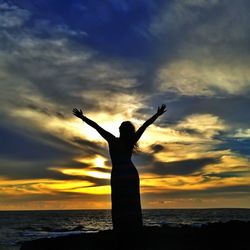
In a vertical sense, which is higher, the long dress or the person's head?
the person's head


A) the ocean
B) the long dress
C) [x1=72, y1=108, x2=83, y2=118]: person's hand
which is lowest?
the long dress

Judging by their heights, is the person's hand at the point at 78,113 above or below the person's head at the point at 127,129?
above

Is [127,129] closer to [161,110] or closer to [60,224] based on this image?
[161,110]

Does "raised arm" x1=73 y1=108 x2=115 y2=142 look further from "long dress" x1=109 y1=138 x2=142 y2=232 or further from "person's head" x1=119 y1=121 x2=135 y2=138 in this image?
"person's head" x1=119 y1=121 x2=135 y2=138

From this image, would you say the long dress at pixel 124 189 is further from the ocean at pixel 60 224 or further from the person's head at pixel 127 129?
the ocean at pixel 60 224

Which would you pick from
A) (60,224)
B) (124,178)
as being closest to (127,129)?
(124,178)

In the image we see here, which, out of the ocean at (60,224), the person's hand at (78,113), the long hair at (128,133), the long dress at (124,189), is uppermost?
the ocean at (60,224)

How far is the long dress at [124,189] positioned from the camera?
7035 mm

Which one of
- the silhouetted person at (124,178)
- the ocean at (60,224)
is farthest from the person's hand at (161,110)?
the ocean at (60,224)

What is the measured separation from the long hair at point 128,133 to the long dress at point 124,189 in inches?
3.0

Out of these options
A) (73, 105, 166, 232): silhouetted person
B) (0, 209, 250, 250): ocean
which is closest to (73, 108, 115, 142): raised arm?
(73, 105, 166, 232): silhouetted person

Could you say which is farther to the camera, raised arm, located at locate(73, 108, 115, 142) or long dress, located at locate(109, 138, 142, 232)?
raised arm, located at locate(73, 108, 115, 142)

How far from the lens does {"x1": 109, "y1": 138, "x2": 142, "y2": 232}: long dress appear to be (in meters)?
7.04

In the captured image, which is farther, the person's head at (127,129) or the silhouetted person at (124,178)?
the person's head at (127,129)
